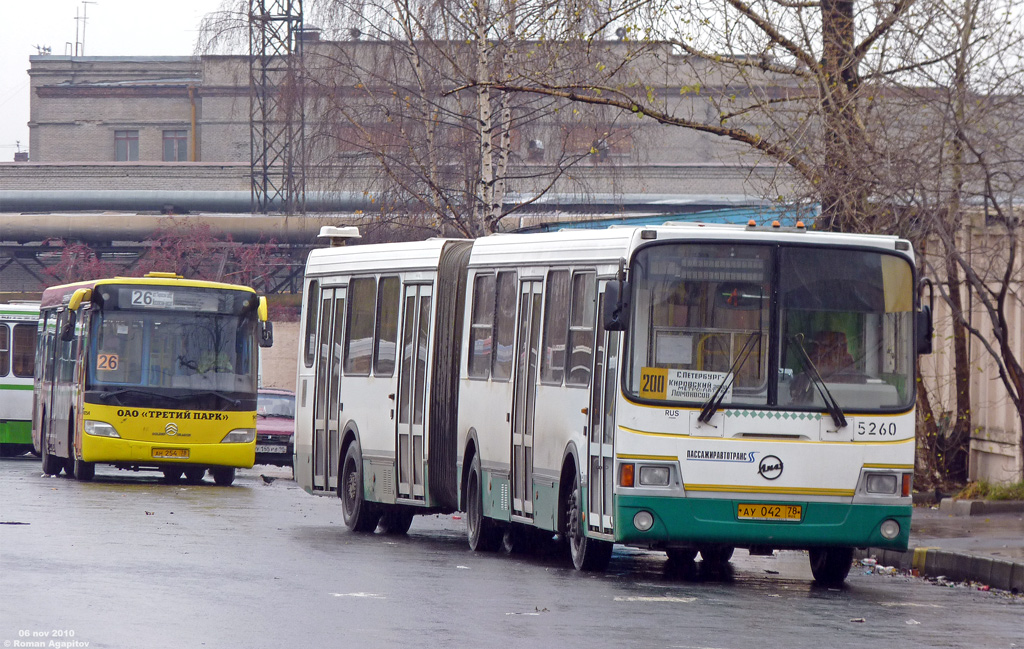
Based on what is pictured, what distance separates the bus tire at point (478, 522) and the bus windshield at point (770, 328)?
11.3 feet

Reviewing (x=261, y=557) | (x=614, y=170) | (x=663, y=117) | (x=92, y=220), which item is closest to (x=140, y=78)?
(x=92, y=220)

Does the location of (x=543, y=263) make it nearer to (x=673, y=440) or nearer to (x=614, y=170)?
(x=673, y=440)

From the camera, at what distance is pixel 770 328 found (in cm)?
1294

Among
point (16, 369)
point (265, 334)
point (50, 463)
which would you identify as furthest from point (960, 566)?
point (16, 369)

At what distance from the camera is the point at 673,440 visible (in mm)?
12727

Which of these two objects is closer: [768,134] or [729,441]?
[729,441]

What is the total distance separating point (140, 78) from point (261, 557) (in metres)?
71.4

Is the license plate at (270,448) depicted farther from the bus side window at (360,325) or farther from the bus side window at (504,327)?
the bus side window at (504,327)

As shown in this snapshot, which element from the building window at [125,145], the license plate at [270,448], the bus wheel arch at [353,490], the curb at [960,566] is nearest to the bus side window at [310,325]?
the bus wheel arch at [353,490]

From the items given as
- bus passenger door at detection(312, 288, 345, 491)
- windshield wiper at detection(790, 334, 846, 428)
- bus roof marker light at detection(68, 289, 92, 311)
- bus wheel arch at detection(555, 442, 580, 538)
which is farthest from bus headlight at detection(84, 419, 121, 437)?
windshield wiper at detection(790, 334, 846, 428)

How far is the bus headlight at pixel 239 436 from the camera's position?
25625 mm

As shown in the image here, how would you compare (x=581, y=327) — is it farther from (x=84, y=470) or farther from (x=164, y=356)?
(x=84, y=470)

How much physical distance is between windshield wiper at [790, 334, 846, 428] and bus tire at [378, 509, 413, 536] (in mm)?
6530

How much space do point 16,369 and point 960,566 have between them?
24836 millimetres
